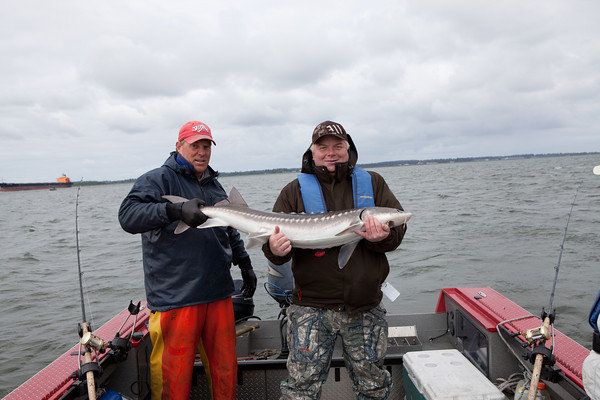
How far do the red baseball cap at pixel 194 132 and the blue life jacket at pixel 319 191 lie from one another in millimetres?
1096

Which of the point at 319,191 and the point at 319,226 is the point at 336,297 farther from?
the point at 319,191

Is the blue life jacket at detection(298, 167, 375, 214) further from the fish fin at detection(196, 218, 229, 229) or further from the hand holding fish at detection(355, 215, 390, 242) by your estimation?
the fish fin at detection(196, 218, 229, 229)

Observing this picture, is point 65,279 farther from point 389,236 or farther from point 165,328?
point 389,236

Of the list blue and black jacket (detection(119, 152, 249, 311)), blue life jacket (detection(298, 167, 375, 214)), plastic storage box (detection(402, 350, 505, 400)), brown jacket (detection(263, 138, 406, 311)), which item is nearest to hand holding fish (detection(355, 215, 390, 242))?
brown jacket (detection(263, 138, 406, 311))

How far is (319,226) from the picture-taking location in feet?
12.4

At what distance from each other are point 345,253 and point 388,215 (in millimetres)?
475

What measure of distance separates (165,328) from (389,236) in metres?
2.20

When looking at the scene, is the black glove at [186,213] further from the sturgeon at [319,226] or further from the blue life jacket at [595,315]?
the blue life jacket at [595,315]

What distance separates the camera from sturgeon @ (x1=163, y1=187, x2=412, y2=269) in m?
3.72

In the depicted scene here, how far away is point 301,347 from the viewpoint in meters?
3.76

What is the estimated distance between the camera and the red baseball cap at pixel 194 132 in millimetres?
4379

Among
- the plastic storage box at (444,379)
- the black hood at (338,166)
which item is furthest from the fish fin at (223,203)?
the plastic storage box at (444,379)

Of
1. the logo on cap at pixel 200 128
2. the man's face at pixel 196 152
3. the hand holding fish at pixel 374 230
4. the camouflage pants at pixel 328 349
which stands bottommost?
the camouflage pants at pixel 328 349

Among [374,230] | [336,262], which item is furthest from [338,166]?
[336,262]
